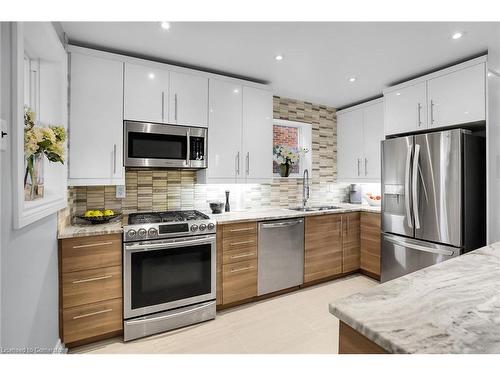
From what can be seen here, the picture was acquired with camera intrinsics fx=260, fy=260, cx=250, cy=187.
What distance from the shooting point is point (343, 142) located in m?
3.94

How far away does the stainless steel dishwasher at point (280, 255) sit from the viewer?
2.67 meters

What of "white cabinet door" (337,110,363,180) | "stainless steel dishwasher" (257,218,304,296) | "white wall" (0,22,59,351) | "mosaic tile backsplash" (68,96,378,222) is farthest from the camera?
"white cabinet door" (337,110,363,180)

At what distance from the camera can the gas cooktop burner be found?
223 centimetres

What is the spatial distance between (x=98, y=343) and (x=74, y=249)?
766mm

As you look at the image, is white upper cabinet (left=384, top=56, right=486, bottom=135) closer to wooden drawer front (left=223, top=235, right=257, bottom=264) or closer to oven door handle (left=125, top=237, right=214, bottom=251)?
wooden drawer front (left=223, top=235, right=257, bottom=264)

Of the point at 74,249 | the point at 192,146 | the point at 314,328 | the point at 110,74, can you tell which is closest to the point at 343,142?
the point at 192,146

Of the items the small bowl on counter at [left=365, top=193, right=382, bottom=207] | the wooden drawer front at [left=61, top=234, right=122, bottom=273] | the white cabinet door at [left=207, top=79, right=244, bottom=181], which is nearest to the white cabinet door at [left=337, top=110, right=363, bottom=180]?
the small bowl on counter at [left=365, top=193, right=382, bottom=207]

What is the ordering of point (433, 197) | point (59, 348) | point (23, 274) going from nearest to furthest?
point (23, 274) → point (59, 348) → point (433, 197)

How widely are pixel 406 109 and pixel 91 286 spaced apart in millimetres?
3460

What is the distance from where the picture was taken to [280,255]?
2770 millimetres

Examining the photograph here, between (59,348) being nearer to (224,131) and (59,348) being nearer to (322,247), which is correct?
(224,131)

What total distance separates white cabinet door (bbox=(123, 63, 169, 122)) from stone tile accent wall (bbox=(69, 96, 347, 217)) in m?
0.61

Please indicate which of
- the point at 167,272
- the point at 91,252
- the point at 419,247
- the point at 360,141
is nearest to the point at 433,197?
the point at 419,247

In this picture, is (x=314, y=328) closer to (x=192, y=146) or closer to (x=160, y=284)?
(x=160, y=284)
